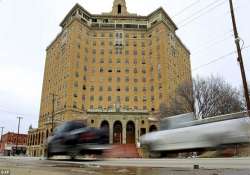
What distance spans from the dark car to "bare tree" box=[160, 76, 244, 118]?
28021 millimetres

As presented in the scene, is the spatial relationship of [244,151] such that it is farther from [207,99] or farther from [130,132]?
[130,132]

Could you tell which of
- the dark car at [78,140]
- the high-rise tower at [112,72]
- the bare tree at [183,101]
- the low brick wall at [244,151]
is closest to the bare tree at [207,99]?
the bare tree at [183,101]

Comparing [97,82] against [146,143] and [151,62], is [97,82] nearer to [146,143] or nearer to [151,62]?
[151,62]

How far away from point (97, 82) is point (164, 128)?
6719cm

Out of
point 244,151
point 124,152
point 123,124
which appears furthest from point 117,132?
point 244,151

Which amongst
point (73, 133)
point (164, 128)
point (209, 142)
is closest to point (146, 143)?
point (164, 128)

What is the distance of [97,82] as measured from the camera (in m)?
83.1

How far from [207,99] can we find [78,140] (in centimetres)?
3044

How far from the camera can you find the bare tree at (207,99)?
37938mm

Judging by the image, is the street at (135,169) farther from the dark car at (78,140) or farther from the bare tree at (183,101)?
the bare tree at (183,101)

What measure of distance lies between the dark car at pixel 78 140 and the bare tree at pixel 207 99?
28021 millimetres

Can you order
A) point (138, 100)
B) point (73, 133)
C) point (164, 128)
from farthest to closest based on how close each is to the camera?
point (138, 100) < point (164, 128) < point (73, 133)

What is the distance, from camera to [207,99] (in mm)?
39656

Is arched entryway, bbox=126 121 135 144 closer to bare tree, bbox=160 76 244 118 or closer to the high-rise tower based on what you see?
the high-rise tower
